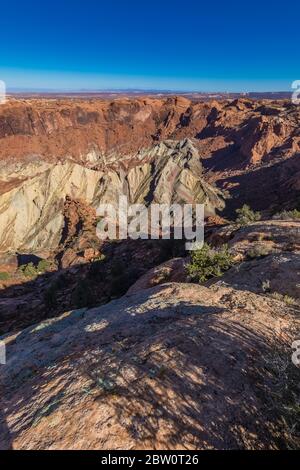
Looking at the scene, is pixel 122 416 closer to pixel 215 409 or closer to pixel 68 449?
pixel 68 449

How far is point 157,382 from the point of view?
4965 millimetres

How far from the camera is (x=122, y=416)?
4.36 m

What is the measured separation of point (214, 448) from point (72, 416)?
1.77 meters

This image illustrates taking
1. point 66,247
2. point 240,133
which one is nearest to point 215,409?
point 66,247

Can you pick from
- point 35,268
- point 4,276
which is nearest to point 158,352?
point 4,276

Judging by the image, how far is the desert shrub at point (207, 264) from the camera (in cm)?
1226

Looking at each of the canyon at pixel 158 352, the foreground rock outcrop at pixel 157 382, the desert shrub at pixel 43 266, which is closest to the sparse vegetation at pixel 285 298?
the canyon at pixel 158 352

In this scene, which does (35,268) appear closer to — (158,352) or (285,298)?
(285,298)

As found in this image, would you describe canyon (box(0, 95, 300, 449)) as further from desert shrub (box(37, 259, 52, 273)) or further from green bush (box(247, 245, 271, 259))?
desert shrub (box(37, 259, 52, 273))

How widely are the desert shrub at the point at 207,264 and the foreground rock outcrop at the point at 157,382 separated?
3.94m

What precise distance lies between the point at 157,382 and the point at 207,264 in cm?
804

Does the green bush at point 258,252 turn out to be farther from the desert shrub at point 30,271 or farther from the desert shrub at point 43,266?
the desert shrub at point 43,266

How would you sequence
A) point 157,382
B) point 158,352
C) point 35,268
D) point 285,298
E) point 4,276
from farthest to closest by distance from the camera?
point 35,268
point 4,276
point 285,298
point 158,352
point 157,382
